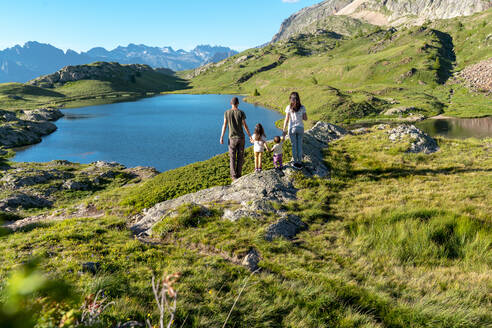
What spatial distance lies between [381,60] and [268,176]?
202m

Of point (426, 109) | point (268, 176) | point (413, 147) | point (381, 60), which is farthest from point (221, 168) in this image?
point (381, 60)

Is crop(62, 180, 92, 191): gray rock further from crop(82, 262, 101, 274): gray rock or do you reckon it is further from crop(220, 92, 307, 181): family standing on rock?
crop(82, 262, 101, 274): gray rock

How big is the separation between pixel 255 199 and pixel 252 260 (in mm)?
5174

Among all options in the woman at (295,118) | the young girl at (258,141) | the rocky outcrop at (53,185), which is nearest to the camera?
the woman at (295,118)

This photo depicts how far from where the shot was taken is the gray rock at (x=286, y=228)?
10467 millimetres

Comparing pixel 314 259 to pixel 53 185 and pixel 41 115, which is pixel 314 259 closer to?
pixel 53 185

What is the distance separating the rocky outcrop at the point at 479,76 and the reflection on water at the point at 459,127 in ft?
140

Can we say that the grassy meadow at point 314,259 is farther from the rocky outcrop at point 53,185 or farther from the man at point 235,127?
the rocky outcrop at point 53,185

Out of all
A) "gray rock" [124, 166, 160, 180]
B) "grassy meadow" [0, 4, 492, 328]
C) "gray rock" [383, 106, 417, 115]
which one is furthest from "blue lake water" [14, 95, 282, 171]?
"gray rock" [383, 106, 417, 115]

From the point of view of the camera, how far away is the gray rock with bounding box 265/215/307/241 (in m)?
10.5

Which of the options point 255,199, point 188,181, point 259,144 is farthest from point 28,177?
point 255,199

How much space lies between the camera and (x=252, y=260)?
866 cm

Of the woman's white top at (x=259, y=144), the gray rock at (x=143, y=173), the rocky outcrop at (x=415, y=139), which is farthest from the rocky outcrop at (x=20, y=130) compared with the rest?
the rocky outcrop at (x=415, y=139)

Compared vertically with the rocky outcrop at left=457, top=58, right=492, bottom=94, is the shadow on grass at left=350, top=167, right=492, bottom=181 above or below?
below
